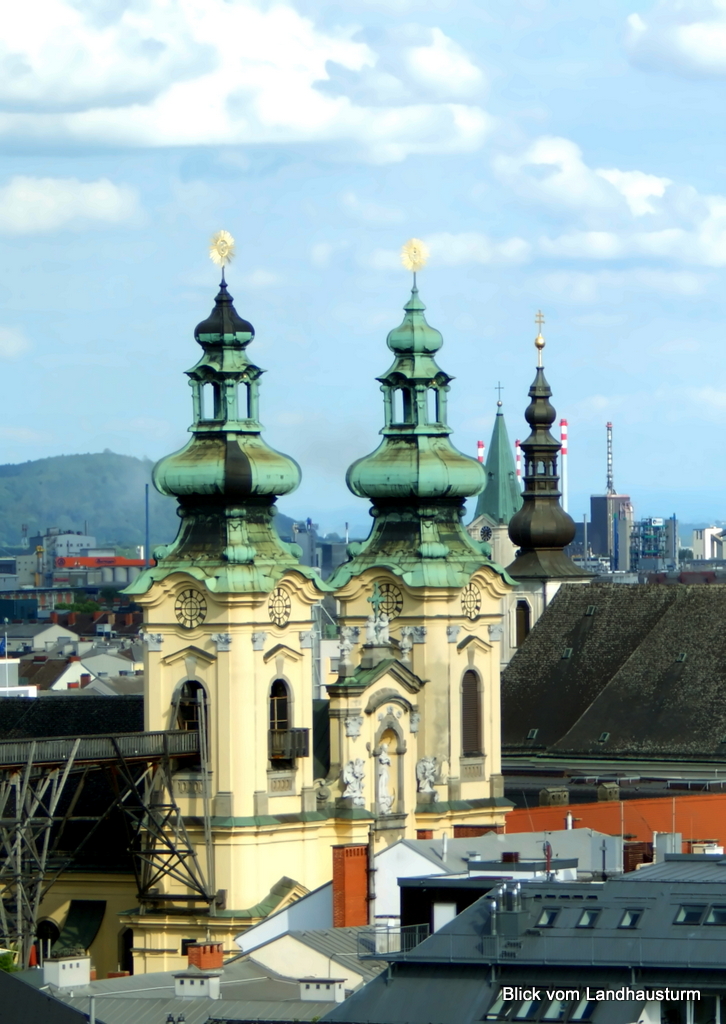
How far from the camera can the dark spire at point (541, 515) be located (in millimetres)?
121438

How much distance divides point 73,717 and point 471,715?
9.47m

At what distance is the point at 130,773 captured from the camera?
73.2 m

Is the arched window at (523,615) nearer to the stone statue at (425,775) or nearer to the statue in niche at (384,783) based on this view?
the stone statue at (425,775)

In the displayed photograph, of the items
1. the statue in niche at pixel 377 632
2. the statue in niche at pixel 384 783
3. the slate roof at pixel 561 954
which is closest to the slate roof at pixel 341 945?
the slate roof at pixel 561 954

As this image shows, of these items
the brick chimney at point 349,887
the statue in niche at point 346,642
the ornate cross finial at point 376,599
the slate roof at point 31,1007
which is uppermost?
the ornate cross finial at point 376,599

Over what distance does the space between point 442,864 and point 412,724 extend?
529 inches

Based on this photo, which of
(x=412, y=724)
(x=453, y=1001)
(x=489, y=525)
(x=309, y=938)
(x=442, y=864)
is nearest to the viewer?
(x=453, y=1001)

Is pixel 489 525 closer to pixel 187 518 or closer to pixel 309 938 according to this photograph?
pixel 187 518

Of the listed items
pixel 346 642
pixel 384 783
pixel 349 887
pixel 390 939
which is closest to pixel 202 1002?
pixel 390 939

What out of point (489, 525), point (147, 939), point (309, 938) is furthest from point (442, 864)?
point (489, 525)

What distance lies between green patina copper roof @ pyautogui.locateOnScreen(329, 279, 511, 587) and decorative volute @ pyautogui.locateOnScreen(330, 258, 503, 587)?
0.02m

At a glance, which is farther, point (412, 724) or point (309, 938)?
point (412, 724)

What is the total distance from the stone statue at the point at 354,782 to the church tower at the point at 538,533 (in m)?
44.3

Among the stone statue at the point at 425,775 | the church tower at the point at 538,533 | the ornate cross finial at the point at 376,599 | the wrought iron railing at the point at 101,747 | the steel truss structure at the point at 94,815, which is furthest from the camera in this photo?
the church tower at the point at 538,533
